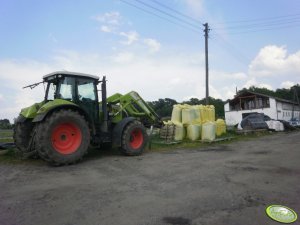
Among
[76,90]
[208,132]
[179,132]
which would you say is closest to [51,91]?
[76,90]

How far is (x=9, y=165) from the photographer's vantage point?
8586 mm

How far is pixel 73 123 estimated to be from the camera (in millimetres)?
8641

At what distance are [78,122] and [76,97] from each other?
42.9 inches

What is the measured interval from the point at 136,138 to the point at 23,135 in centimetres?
365

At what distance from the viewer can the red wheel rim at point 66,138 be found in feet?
27.5

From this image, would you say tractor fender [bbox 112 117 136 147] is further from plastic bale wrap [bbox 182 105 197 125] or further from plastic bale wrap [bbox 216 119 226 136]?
plastic bale wrap [bbox 216 119 226 136]

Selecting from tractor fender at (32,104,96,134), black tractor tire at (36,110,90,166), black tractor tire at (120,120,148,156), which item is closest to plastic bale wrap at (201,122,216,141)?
black tractor tire at (120,120,148,156)

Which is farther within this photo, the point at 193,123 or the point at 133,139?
the point at 193,123

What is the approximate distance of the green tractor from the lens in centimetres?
821

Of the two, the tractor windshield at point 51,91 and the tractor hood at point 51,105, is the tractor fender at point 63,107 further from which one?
the tractor windshield at point 51,91

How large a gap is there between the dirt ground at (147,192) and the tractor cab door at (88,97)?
182 cm

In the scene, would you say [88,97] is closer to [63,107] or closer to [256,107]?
[63,107]

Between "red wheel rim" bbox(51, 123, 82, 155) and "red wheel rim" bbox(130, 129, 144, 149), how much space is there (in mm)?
2338

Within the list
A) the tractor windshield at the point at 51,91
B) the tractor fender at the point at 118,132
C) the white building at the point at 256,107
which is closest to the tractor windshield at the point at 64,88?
the tractor windshield at the point at 51,91
